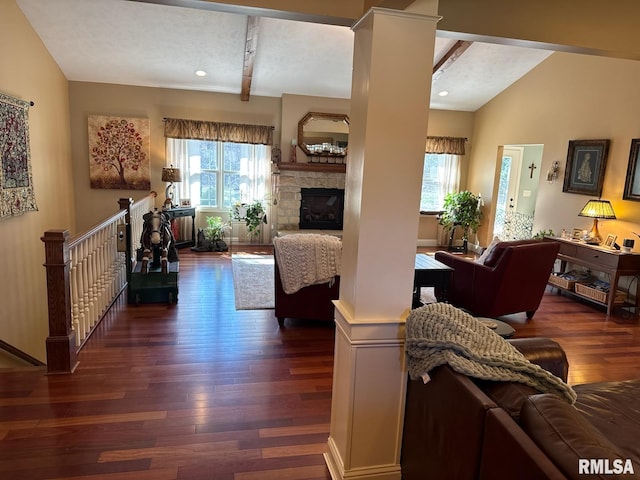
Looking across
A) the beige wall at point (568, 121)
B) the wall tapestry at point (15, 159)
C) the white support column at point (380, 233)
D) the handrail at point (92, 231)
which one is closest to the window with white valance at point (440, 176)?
the beige wall at point (568, 121)

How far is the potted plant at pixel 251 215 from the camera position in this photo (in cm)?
744

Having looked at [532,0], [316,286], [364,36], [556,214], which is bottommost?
[316,286]

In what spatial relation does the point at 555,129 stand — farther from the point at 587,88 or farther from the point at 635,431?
the point at 635,431

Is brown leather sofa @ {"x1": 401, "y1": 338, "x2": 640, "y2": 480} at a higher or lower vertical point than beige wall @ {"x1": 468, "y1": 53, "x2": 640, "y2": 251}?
lower

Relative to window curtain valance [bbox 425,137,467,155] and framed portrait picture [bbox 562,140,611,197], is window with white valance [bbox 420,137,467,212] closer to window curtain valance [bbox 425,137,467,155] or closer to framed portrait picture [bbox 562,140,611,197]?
window curtain valance [bbox 425,137,467,155]

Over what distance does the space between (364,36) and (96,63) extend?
594 centimetres

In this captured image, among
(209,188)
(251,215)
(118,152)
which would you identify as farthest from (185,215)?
(118,152)

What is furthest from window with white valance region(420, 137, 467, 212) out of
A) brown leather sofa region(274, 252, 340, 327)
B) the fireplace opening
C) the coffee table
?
brown leather sofa region(274, 252, 340, 327)

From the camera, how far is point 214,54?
5.97m

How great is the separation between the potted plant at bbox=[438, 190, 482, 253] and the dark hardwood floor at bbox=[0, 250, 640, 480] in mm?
3664

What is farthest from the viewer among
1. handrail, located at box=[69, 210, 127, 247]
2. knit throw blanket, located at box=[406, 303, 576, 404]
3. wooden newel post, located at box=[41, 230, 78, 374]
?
handrail, located at box=[69, 210, 127, 247]

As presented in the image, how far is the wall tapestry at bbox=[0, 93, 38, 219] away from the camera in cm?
447

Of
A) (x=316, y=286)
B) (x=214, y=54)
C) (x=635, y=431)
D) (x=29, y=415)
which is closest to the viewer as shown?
(x=635, y=431)

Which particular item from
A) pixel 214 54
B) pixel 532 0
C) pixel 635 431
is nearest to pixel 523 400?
pixel 635 431
